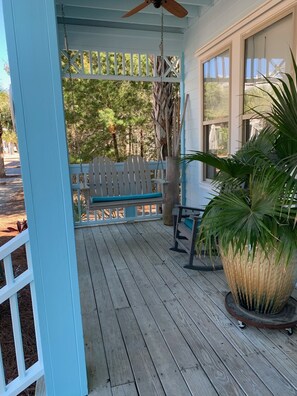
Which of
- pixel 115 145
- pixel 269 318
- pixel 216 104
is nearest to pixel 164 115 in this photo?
pixel 216 104

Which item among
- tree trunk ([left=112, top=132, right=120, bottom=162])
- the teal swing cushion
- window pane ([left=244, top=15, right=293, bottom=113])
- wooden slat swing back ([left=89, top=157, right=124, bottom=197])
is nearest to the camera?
window pane ([left=244, top=15, right=293, bottom=113])

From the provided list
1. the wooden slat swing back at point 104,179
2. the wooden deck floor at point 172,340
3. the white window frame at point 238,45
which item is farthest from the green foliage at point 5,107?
the white window frame at point 238,45

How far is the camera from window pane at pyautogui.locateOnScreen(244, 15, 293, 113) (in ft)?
8.06

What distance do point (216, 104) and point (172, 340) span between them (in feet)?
9.94

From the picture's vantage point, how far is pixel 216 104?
3729 mm

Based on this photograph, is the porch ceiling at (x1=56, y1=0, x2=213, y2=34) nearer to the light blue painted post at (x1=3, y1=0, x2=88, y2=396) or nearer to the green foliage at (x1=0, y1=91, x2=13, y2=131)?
the green foliage at (x1=0, y1=91, x2=13, y2=131)

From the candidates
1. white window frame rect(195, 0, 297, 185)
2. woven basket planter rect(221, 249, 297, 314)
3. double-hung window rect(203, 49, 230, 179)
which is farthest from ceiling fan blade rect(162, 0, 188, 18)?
woven basket planter rect(221, 249, 297, 314)

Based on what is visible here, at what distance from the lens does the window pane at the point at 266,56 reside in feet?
8.06

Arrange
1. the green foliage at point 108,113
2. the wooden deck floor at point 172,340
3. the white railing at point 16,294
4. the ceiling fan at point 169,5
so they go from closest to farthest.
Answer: the white railing at point 16,294, the wooden deck floor at point 172,340, the ceiling fan at point 169,5, the green foliage at point 108,113

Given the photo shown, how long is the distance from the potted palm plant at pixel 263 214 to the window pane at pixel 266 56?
81cm

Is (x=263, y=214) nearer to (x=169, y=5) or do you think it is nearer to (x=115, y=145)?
(x=169, y=5)

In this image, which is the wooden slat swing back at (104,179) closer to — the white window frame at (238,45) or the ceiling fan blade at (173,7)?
the white window frame at (238,45)

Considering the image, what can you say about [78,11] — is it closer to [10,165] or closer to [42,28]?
[42,28]

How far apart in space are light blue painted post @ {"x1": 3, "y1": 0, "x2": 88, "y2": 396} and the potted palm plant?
0.97 m
